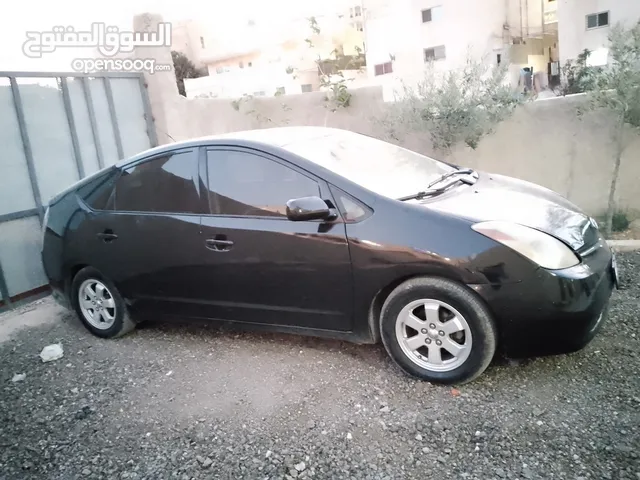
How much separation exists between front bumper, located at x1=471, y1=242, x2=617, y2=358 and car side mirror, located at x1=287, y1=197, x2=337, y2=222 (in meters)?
0.99

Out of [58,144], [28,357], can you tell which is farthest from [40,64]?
[28,357]

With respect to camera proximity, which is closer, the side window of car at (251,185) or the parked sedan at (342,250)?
the parked sedan at (342,250)

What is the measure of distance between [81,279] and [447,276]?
315cm

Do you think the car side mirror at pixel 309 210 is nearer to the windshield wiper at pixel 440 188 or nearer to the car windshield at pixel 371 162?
the car windshield at pixel 371 162

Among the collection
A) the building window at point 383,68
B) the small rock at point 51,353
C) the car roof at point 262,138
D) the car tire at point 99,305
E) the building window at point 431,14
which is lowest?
the small rock at point 51,353

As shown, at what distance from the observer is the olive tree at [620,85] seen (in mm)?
5246

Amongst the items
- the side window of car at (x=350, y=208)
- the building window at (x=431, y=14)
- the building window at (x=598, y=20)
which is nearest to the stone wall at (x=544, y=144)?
the side window of car at (x=350, y=208)

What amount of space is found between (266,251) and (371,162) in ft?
3.28

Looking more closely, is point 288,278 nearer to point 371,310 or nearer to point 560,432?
point 371,310

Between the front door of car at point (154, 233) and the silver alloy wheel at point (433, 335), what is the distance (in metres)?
1.59

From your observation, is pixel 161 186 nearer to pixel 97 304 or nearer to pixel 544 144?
pixel 97 304

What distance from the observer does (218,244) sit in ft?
12.3

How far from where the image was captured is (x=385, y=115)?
655cm

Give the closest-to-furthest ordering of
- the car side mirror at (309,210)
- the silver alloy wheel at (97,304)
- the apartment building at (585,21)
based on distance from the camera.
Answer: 1. the car side mirror at (309,210)
2. the silver alloy wheel at (97,304)
3. the apartment building at (585,21)
